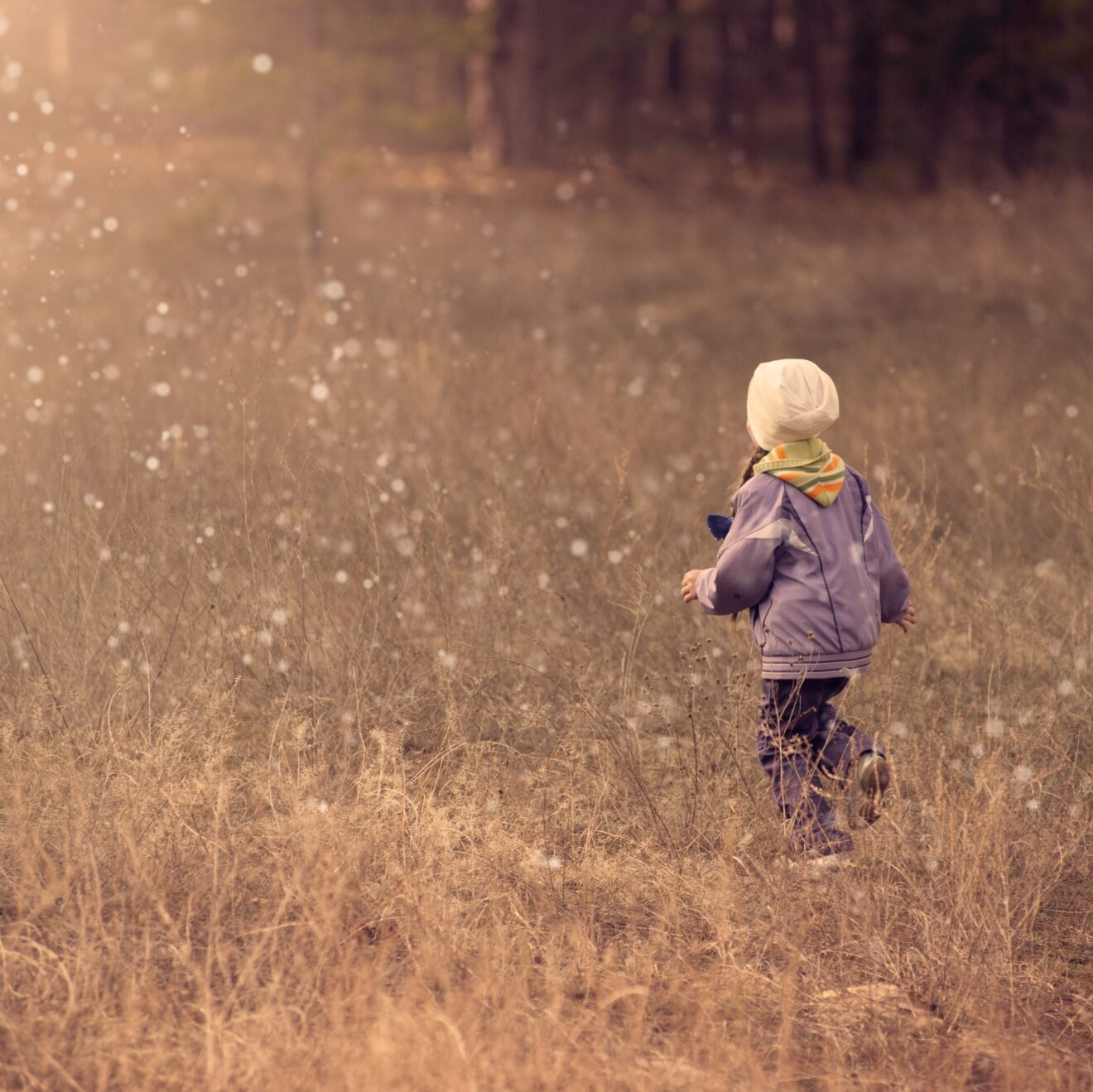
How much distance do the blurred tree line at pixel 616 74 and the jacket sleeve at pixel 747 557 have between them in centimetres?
591

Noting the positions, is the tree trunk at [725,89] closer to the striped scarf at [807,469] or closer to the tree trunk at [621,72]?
the tree trunk at [621,72]

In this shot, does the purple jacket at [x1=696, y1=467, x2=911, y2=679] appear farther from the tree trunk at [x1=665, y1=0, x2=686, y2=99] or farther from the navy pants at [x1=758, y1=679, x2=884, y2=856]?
the tree trunk at [x1=665, y1=0, x2=686, y2=99]

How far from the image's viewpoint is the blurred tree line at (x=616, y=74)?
1437 cm

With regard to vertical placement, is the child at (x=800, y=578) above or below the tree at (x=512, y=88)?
below

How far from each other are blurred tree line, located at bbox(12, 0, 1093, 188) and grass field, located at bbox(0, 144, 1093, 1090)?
149 inches

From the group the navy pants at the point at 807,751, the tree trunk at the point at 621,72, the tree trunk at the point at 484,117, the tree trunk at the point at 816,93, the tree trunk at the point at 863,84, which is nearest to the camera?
the navy pants at the point at 807,751

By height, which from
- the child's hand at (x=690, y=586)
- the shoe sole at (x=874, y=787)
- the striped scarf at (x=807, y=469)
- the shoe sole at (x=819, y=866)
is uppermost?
the striped scarf at (x=807, y=469)

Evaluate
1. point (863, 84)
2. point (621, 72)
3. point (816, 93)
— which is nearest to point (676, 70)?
point (621, 72)

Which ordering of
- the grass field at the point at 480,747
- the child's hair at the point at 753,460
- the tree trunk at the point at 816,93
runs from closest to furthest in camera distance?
the grass field at the point at 480,747
the child's hair at the point at 753,460
the tree trunk at the point at 816,93

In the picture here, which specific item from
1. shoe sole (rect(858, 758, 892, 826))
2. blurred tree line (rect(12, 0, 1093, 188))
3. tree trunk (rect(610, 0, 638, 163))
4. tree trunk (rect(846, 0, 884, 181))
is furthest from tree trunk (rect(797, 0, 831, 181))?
shoe sole (rect(858, 758, 892, 826))

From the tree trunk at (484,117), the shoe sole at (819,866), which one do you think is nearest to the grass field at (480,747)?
the shoe sole at (819,866)

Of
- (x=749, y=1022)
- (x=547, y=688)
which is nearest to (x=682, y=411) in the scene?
(x=547, y=688)

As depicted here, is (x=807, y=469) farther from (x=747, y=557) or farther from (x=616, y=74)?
(x=616, y=74)

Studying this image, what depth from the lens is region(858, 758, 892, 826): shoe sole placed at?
3.45 m
